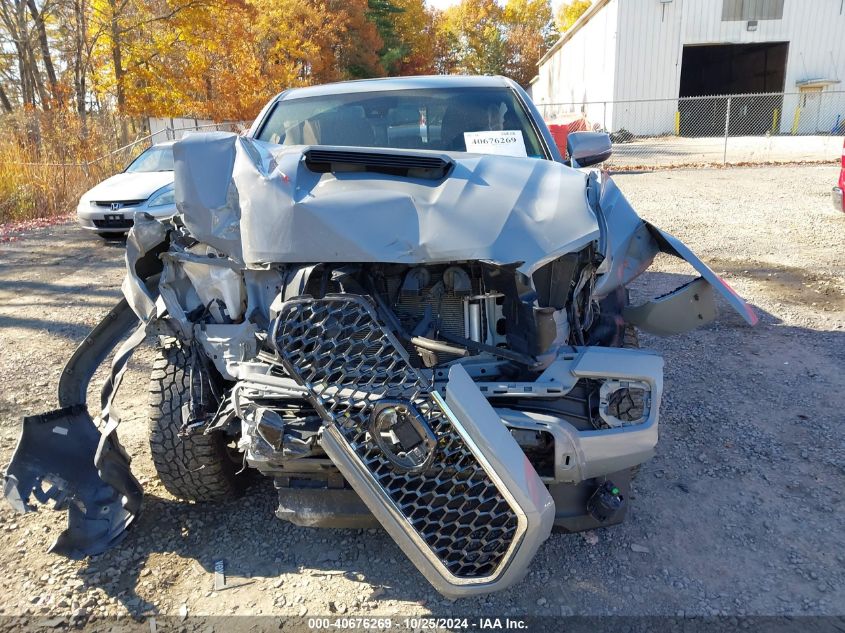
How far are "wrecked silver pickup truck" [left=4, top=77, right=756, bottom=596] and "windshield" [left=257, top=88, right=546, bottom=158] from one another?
70cm

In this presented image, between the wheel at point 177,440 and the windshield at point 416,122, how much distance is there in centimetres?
169

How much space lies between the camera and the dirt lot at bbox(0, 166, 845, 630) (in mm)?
2361

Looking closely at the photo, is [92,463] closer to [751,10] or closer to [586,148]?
[586,148]

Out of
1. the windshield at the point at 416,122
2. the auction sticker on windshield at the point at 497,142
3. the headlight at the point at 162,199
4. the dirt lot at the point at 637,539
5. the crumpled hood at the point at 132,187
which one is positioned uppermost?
the windshield at the point at 416,122

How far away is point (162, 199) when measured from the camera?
844 centimetres

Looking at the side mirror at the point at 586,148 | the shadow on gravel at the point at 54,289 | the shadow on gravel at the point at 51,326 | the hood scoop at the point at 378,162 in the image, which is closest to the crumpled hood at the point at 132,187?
the shadow on gravel at the point at 54,289

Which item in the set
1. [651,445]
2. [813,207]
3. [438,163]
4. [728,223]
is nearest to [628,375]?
[651,445]

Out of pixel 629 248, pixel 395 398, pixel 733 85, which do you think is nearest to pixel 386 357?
pixel 395 398

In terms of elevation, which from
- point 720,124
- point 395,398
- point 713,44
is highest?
point 713,44

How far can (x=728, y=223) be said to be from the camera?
900 cm

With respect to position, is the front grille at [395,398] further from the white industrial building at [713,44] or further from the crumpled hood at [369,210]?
the white industrial building at [713,44]

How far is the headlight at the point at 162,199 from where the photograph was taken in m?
8.37

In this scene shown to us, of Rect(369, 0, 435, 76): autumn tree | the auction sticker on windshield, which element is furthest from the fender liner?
Rect(369, 0, 435, 76): autumn tree

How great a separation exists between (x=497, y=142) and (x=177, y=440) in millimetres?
2339
